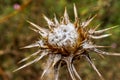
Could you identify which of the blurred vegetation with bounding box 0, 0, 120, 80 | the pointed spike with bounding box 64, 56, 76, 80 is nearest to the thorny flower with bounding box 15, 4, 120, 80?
the pointed spike with bounding box 64, 56, 76, 80

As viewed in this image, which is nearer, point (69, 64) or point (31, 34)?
point (69, 64)

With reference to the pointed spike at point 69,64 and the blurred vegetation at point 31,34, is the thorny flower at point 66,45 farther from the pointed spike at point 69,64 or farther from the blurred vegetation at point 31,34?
the blurred vegetation at point 31,34

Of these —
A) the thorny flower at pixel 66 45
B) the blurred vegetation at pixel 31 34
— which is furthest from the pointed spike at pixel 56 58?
the blurred vegetation at pixel 31 34

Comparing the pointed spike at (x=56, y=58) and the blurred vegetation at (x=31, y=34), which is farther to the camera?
the blurred vegetation at (x=31, y=34)

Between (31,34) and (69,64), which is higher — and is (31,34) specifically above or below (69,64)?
above

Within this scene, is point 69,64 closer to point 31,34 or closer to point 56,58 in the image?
point 56,58

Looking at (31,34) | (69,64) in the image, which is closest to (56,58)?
(69,64)

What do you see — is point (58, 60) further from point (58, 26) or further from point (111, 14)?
point (111, 14)

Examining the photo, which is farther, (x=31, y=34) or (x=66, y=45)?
(x=31, y=34)

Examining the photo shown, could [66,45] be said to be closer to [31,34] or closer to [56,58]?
[56,58]

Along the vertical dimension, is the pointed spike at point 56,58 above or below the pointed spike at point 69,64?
above

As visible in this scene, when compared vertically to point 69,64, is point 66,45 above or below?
above

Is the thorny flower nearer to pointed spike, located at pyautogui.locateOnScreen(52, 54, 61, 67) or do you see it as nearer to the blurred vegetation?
pointed spike, located at pyautogui.locateOnScreen(52, 54, 61, 67)
